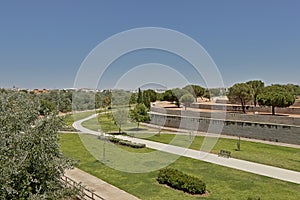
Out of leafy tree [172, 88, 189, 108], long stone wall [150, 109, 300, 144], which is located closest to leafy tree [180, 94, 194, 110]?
leafy tree [172, 88, 189, 108]

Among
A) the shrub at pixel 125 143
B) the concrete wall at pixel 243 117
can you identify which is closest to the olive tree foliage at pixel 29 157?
the shrub at pixel 125 143

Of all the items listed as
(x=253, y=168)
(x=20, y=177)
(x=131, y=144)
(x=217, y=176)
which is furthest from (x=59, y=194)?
(x=131, y=144)

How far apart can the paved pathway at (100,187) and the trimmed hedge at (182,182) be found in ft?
8.65

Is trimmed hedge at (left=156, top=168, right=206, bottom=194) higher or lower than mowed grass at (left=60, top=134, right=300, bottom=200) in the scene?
higher

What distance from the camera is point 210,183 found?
55.6 ft

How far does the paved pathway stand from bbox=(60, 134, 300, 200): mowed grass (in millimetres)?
457

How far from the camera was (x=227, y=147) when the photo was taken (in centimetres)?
2812

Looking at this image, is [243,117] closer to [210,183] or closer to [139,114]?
[139,114]

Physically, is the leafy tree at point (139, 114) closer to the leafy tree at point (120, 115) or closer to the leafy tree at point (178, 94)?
the leafy tree at point (120, 115)

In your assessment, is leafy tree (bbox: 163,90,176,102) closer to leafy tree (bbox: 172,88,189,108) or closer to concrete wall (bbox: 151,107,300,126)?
leafy tree (bbox: 172,88,189,108)

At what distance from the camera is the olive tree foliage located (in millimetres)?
7570

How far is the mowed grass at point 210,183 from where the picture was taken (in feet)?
49.0

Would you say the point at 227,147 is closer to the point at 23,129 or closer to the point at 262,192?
the point at 262,192

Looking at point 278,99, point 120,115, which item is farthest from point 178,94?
point 278,99
